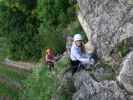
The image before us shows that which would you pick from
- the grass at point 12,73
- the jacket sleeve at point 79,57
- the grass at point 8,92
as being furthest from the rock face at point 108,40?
the grass at point 12,73

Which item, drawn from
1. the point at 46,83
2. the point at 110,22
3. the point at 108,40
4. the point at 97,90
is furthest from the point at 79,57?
the point at 46,83

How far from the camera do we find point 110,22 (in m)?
17.1

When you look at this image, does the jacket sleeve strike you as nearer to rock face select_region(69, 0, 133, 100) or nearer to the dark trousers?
the dark trousers

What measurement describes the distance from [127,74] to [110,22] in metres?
2.37

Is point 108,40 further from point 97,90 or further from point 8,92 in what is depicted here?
point 8,92

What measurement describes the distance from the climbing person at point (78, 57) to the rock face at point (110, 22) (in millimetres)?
442

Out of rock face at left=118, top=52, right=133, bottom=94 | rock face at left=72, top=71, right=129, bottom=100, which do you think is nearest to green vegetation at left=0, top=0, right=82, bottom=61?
rock face at left=72, top=71, right=129, bottom=100

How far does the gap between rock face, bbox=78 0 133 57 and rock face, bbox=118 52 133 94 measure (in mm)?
1150

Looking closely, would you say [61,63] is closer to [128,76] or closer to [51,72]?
[51,72]

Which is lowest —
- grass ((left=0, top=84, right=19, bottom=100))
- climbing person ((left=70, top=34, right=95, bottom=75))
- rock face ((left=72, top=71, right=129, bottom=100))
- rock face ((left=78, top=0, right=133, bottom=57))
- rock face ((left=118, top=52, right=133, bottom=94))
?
grass ((left=0, top=84, right=19, bottom=100))

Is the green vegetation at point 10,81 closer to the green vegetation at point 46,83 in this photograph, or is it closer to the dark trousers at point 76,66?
the green vegetation at point 46,83

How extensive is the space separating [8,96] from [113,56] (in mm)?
9046

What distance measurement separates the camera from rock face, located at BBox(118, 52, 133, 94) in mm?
15328

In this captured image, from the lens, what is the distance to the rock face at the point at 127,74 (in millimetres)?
15328
